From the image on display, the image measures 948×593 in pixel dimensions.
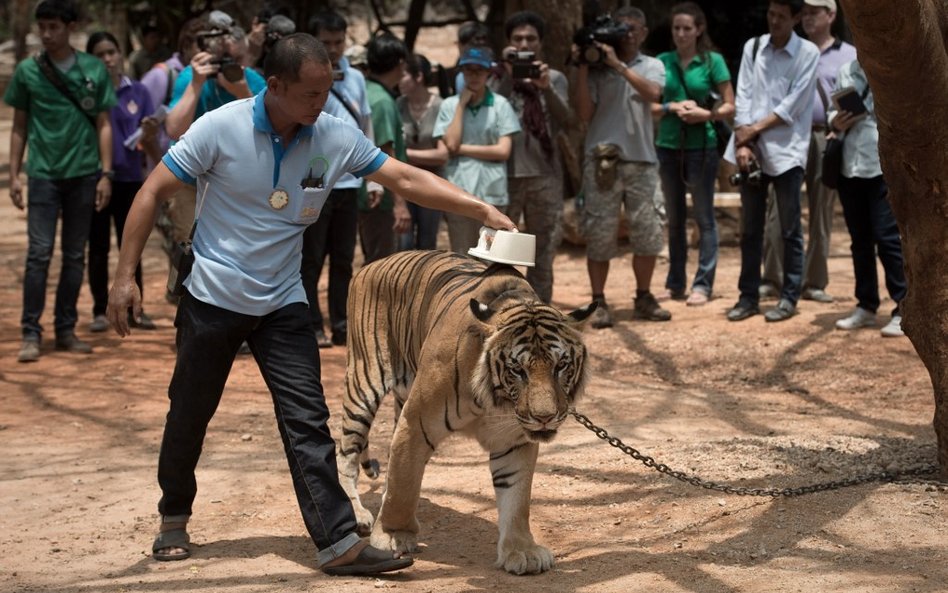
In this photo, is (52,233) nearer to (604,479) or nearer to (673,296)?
(604,479)

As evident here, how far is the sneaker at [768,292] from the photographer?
9625mm

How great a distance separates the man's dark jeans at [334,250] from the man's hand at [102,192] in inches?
56.9

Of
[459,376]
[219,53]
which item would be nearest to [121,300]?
[459,376]

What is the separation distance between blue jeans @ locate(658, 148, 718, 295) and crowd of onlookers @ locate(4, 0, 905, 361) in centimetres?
Answer: 2

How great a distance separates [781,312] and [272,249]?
16.7ft

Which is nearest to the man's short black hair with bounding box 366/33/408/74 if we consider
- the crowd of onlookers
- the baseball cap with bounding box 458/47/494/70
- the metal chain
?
the crowd of onlookers

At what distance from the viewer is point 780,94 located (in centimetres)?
865

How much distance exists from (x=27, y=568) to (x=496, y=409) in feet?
5.97

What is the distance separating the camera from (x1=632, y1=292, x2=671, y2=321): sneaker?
9.03 m

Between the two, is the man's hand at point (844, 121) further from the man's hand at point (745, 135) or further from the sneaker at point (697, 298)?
the sneaker at point (697, 298)

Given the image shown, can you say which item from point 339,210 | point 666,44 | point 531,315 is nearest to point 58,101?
point 339,210

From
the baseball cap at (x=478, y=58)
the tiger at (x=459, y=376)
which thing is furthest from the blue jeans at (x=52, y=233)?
the tiger at (x=459, y=376)

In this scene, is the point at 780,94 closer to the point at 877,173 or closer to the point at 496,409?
the point at 877,173

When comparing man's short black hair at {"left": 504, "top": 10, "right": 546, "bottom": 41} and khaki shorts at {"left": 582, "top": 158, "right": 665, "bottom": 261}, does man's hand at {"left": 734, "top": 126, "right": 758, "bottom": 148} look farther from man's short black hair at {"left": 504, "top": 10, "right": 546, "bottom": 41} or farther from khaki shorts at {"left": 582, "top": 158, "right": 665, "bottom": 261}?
man's short black hair at {"left": 504, "top": 10, "right": 546, "bottom": 41}
